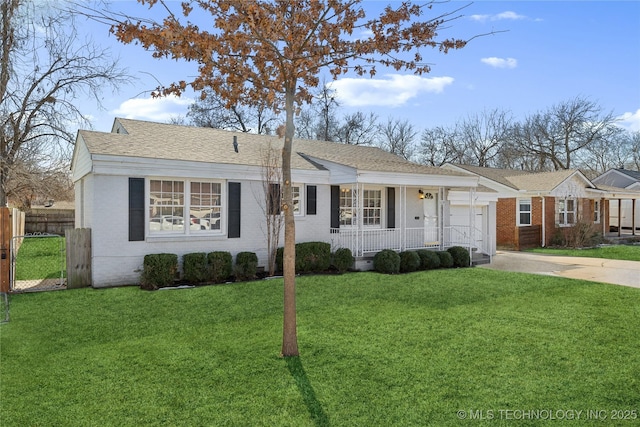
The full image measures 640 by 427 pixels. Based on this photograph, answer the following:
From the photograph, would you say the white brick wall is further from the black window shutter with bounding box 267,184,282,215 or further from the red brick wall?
the red brick wall

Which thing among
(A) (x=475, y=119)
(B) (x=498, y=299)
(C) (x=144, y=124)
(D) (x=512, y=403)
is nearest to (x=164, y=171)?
(C) (x=144, y=124)

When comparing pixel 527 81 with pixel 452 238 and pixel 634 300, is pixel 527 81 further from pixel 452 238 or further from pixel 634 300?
pixel 634 300

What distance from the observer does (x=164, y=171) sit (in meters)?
10.5

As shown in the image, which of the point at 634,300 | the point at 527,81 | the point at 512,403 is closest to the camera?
the point at 512,403

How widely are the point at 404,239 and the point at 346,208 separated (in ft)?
7.30

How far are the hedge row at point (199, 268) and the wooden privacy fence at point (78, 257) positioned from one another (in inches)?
52.3

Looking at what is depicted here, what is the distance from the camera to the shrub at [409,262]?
1283 cm

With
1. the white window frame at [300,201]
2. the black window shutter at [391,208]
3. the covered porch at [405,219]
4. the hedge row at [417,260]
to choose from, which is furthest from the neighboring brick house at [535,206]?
the white window frame at [300,201]

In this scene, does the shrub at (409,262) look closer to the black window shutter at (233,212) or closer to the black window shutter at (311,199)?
the black window shutter at (311,199)

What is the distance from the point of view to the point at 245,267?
36.3ft

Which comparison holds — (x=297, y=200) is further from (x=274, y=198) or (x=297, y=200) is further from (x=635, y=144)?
(x=635, y=144)

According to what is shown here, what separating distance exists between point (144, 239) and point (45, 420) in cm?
679

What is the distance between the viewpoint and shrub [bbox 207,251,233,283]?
1058cm

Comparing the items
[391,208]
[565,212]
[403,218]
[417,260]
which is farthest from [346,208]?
[565,212]
